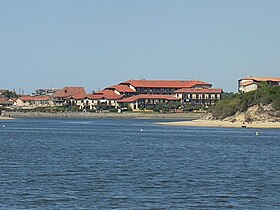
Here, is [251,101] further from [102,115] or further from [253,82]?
[102,115]

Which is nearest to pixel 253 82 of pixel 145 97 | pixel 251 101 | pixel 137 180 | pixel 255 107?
pixel 145 97

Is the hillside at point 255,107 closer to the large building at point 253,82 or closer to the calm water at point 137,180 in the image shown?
the large building at point 253,82

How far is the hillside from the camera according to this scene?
12406 centimetres

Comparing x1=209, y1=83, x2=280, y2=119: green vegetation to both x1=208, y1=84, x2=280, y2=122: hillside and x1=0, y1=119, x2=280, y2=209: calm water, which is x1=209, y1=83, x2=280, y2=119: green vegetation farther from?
x1=0, y1=119, x2=280, y2=209: calm water

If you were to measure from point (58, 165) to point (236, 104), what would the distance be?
93949 mm

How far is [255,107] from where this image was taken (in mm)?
126000

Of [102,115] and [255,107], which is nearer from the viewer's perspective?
[255,107]

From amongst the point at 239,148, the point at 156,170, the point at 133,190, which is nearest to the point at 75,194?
the point at 133,190

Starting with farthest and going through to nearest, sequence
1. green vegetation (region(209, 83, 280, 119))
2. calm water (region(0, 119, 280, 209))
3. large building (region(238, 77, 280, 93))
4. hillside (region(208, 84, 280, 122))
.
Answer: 1. large building (region(238, 77, 280, 93))
2. green vegetation (region(209, 83, 280, 119))
3. hillside (region(208, 84, 280, 122))
4. calm water (region(0, 119, 280, 209))

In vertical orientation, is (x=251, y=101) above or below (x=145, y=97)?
below

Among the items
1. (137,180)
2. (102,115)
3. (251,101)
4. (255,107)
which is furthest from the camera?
(102,115)

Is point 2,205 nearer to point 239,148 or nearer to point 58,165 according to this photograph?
point 58,165

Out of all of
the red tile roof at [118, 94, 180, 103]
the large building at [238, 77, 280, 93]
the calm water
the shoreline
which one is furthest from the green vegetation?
the calm water

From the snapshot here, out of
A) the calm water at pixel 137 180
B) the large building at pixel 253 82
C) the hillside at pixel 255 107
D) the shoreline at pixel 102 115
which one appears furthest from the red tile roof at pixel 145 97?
the calm water at pixel 137 180
